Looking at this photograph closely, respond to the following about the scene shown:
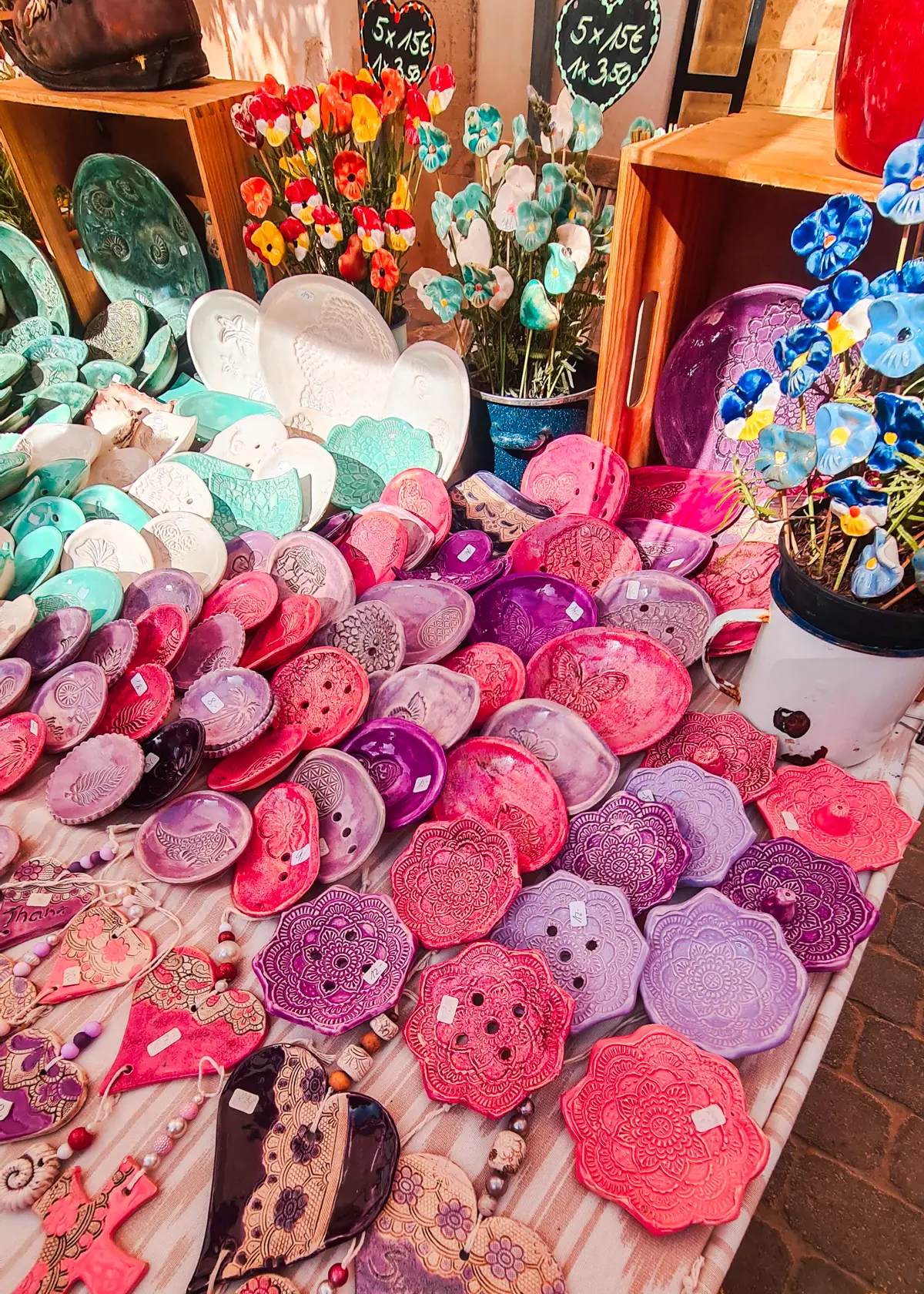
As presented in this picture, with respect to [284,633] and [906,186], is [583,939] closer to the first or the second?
[284,633]

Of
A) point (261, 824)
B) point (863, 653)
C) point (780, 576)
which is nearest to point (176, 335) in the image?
point (261, 824)

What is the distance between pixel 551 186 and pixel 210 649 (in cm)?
109

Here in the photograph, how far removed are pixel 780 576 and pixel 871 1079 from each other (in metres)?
Result: 1.01

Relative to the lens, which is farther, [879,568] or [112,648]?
[112,648]

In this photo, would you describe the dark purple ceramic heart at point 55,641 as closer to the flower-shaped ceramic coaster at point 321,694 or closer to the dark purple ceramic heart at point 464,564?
the flower-shaped ceramic coaster at point 321,694

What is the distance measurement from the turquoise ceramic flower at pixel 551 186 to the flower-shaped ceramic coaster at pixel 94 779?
124 cm

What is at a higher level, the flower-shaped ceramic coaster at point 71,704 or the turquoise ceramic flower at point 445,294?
the turquoise ceramic flower at point 445,294

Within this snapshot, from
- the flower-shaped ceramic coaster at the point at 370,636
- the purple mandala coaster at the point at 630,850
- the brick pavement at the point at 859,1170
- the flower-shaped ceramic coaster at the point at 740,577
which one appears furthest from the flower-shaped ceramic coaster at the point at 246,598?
the brick pavement at the point at 859,1170

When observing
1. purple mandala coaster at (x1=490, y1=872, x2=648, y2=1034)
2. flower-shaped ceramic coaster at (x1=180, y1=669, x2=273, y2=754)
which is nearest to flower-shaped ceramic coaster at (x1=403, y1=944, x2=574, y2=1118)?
purple mandala coaster at (x1=490, y1=872, x2=648, y2=1034)

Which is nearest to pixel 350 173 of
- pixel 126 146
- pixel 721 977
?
pixel 126 146

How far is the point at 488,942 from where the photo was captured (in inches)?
39.1

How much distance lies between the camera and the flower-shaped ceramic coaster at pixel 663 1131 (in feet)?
2.63

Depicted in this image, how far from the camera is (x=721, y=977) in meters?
0.96

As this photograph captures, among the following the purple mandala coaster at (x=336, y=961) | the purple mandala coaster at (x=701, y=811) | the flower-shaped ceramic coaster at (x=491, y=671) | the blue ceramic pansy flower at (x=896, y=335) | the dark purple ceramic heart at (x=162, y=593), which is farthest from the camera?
the dark purple ceramic heart at (x=162, y=593)
